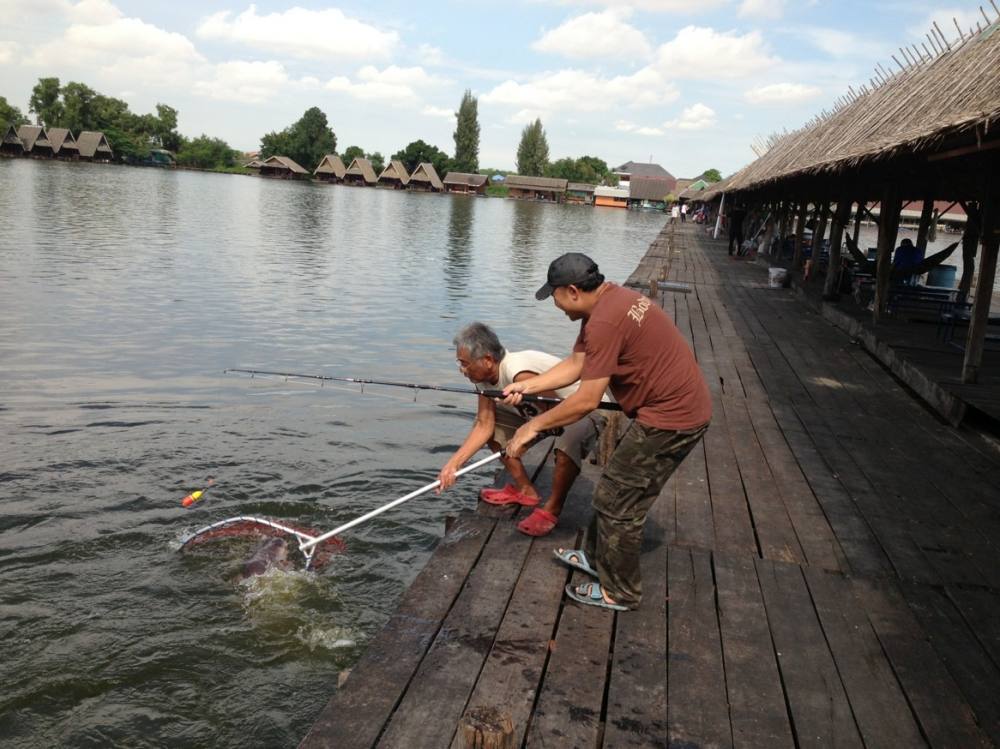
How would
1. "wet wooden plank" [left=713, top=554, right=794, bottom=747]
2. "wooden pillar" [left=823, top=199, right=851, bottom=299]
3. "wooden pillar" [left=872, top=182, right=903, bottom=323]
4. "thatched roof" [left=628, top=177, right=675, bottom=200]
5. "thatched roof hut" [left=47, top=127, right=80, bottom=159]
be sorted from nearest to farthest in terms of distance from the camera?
"wet wooden plank" [left=713, top=554, right=794, bottom=747] → "wooden pillar" [left=872, top=182, right=903, bottom=323] → "wooden pillar" [left=823, top=199, right=851, bottom=299] → "thatched roof hut" [left=47, top=127, right=80, bottom=159] → "thatched roof" [left=628, top=177, right=675, bottom=200]

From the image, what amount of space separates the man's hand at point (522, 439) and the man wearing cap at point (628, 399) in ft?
0.40

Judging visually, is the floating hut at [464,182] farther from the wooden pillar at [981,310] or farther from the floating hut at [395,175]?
the wooden pillar at [981,310]

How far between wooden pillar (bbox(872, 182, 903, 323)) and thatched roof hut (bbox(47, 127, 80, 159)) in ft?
318

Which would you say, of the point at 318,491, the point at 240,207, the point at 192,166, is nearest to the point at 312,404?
the point at 318,491

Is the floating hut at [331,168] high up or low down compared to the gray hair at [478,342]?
up

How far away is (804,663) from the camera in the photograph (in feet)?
10.4

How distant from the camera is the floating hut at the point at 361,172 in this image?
103 metres

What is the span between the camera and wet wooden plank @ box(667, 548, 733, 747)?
2730 millimetres

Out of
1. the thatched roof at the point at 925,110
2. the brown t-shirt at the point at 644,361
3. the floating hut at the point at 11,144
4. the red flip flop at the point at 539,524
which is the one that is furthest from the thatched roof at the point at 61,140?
the brown t-shirt at the point at 644,361

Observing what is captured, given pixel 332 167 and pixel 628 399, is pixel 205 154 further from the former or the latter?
pixel 628 399

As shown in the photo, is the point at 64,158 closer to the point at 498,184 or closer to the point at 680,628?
the point at 498,184

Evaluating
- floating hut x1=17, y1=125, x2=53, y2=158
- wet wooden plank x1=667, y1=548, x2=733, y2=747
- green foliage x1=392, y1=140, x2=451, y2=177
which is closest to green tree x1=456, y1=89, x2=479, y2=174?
green foliage x1=392, y1=140, x2=451, y2=177

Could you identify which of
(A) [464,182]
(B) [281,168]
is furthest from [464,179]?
(B) [281,168]

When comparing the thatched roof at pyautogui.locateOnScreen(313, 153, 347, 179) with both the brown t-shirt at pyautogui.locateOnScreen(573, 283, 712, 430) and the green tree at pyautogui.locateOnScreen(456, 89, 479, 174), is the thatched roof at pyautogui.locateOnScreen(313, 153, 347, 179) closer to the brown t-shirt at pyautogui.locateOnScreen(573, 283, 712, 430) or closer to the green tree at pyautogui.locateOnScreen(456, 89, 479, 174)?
the green tree at pyautogui.locateOnScreen(456, 89, 479, 174)
